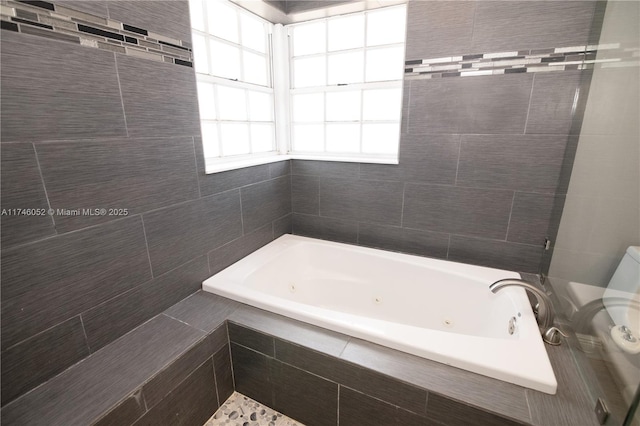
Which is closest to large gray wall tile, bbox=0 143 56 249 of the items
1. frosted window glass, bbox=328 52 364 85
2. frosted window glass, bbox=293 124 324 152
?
frosted window glass, bbox=293 124 324 152

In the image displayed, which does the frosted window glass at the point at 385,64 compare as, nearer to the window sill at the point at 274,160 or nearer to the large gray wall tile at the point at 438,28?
the large gray wall tile at the point at 438,28

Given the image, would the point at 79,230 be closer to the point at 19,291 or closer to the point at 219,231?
the point at 19,291

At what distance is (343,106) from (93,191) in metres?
1.71

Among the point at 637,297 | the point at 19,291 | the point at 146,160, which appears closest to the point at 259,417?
the point at 19,291

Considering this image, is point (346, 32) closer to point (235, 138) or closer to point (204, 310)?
point (235, 138)

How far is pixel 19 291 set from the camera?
3.20ft

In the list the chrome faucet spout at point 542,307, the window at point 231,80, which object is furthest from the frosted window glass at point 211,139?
the chrome faucet spout at point 542,307

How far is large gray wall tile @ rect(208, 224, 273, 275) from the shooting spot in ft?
5.81

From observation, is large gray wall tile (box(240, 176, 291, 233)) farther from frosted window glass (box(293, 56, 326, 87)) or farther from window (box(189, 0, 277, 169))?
frosted window glass (box(293, 56, 326, 87))

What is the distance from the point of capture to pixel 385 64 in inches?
80.0

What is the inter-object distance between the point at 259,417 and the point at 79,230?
115 cm

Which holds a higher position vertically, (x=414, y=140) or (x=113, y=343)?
(x=414, y=140)

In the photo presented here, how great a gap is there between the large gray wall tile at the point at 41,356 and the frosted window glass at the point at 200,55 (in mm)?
1401

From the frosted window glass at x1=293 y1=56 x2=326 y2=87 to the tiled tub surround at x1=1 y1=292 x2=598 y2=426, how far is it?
1.75m
